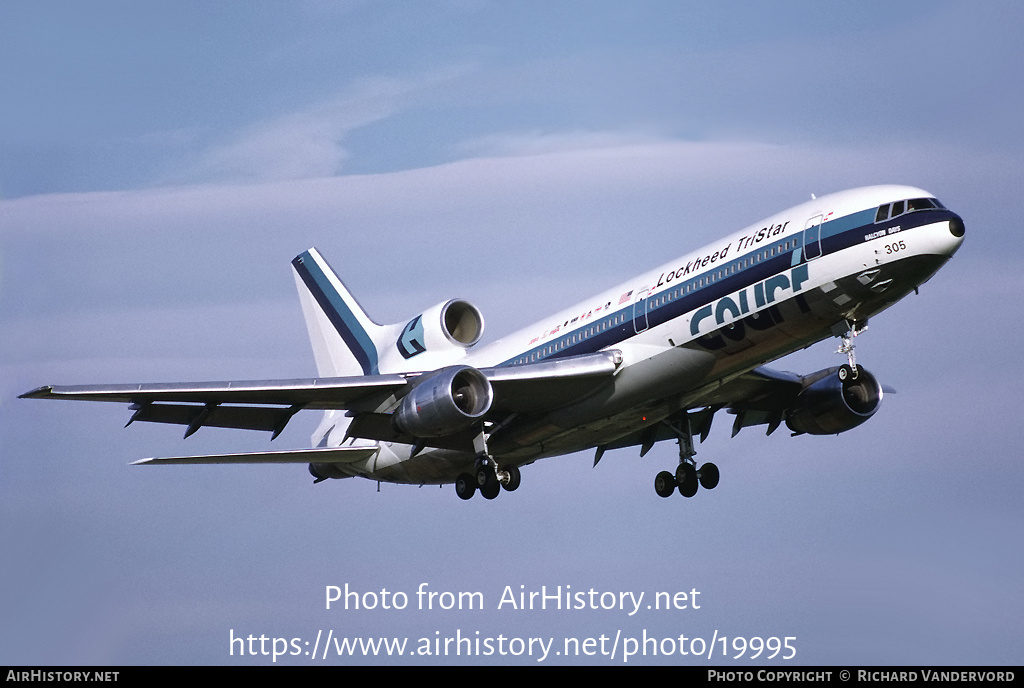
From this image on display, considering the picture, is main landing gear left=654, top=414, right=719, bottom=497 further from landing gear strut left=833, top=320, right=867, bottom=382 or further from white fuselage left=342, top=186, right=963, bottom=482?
landing gear strut left=833, top=320, right=867, bottom=382

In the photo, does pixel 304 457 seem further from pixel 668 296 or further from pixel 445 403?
pixel 668 296

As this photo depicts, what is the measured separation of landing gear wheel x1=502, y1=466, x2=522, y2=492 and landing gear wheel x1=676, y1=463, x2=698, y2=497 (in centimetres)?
466

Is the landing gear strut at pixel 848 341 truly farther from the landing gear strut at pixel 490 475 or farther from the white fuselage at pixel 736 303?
the landing gear strut at pixel 490 475

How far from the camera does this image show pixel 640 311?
3344cm

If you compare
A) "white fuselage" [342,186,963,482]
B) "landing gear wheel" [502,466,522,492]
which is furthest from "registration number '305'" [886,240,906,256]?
"landing gear wheel" [502,466,522,492]

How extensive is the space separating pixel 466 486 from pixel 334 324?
9.70 metres

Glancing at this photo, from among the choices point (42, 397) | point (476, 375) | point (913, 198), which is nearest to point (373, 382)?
point (476, 375)

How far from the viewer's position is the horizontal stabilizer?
3753 centimetres

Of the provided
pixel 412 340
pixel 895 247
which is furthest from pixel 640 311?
pixel 412 340

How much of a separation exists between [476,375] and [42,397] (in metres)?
10.1

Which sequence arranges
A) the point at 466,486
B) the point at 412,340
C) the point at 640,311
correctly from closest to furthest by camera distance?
the point at 640,311 < the point at 466,486 < the point at 412,340

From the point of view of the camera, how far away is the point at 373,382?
3519cm

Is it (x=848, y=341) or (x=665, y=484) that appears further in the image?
(x=665, y=484)
